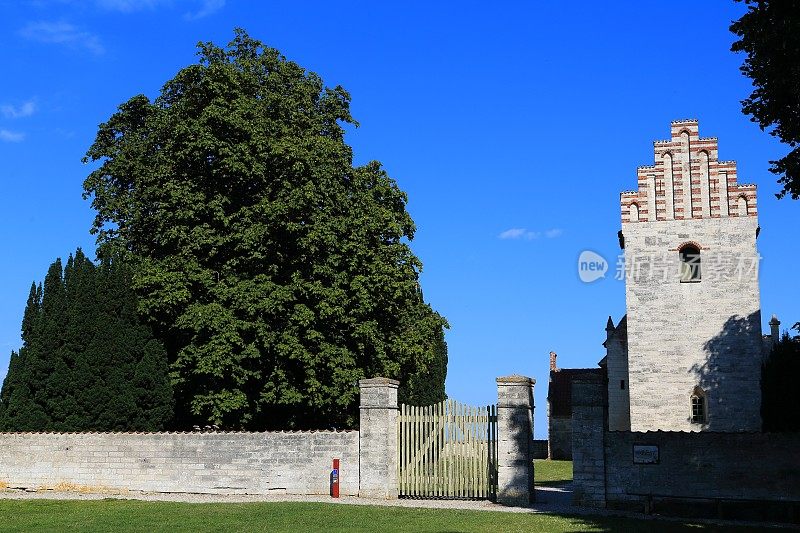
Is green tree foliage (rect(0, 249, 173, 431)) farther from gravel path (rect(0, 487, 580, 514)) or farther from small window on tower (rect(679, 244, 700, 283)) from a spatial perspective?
small window on tower (rect(679, 244, 700, 283))

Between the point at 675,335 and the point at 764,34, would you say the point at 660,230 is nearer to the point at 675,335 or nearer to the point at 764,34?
the point at 675,335

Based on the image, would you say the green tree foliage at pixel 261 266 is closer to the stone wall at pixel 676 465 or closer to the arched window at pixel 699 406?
the stone wall at pixel 676 465

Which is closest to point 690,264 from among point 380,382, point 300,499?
point 380,382

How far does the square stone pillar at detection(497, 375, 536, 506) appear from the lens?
20.6m

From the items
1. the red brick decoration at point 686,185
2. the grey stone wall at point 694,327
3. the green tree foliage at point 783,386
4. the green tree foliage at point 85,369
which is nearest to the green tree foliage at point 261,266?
the green tree foliage at point 85,369

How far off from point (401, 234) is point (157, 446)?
11.3 m

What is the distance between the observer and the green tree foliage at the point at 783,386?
88.3ft

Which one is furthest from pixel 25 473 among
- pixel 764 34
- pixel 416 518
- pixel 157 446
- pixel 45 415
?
pixel 764 34

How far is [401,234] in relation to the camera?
97.6 feet

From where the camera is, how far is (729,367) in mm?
29766

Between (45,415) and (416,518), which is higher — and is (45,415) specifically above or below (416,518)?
above

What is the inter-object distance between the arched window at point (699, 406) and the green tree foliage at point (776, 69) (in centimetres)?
1411

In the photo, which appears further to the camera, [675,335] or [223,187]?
[675,335]

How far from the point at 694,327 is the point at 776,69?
15636mm
